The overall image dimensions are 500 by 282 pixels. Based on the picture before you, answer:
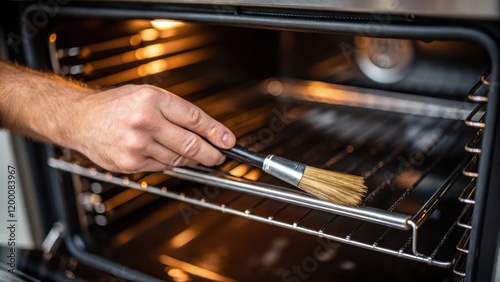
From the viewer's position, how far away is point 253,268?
0.93 m

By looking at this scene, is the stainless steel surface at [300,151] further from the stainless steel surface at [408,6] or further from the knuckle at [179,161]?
the stainless steel surface at [408,6]

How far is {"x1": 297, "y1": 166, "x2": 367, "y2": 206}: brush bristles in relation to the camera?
67 cm

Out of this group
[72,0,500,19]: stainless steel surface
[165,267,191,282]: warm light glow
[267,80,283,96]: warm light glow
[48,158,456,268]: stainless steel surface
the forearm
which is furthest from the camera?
[267,80,283,96]: warm light glow

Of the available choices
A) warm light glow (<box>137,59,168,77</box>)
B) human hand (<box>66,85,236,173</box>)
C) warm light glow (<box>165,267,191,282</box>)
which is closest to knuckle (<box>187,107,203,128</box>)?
human hand (<box>66,85,236,173</box>)

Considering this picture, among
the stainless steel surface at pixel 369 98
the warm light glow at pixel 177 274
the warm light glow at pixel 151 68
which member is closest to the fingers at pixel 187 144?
the warm light glow at pixel 177 274

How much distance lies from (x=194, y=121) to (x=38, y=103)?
0.25 meters

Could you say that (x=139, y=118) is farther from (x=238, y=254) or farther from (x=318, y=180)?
(x=238, y=254)

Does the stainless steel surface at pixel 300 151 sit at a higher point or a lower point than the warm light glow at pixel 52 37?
lower

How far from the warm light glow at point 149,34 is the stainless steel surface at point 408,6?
501 millimetres

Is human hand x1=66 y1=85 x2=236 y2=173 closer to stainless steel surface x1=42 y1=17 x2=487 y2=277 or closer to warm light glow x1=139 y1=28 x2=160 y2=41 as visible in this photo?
stainless steel surface x1=42 y1=17 x2=487 y2=277

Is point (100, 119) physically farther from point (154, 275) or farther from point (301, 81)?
point (301, 81)

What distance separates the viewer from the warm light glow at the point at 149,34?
110 centimetres

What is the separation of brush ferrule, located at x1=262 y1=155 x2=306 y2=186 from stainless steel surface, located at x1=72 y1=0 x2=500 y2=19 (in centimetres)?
20

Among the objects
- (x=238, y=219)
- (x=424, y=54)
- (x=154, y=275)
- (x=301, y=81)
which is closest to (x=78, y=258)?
(x=154, y=275)
